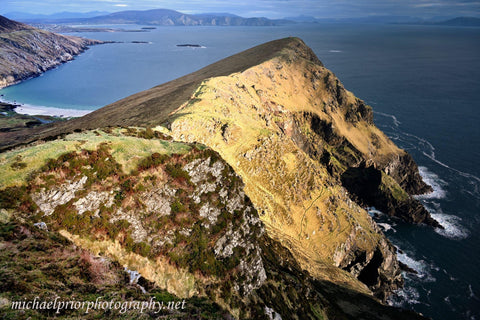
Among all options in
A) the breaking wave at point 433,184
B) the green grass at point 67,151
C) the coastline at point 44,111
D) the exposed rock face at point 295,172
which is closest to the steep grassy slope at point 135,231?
the green grass at point 67,151

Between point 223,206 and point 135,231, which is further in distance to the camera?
point 223,206

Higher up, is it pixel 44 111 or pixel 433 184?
pixel 44 111

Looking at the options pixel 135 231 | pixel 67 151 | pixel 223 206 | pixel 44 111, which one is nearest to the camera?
pixel 135 231

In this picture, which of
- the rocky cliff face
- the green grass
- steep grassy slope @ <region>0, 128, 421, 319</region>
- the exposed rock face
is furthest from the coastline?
steep grassy slope @ <region>0, 128, 421, 319</region>

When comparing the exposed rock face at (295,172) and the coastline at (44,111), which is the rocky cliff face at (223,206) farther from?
the coastline at (44,111)

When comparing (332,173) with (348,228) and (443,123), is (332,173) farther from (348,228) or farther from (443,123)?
(443,123)

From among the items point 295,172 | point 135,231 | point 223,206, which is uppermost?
point 135,231

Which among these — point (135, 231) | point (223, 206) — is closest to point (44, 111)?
point (135, 231)

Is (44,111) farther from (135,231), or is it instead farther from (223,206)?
(223,206)

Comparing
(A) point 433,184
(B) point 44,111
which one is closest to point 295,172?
(A) point 433,184

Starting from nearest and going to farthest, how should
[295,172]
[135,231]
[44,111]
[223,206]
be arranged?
[135,231] < [223,206] < [295,172] < [44,111]

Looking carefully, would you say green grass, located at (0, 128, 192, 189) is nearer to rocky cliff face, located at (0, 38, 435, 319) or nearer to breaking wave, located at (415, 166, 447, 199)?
rocky cliff face, located at (0, 38, 435, 319)

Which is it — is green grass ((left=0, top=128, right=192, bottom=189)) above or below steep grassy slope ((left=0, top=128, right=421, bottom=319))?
above
